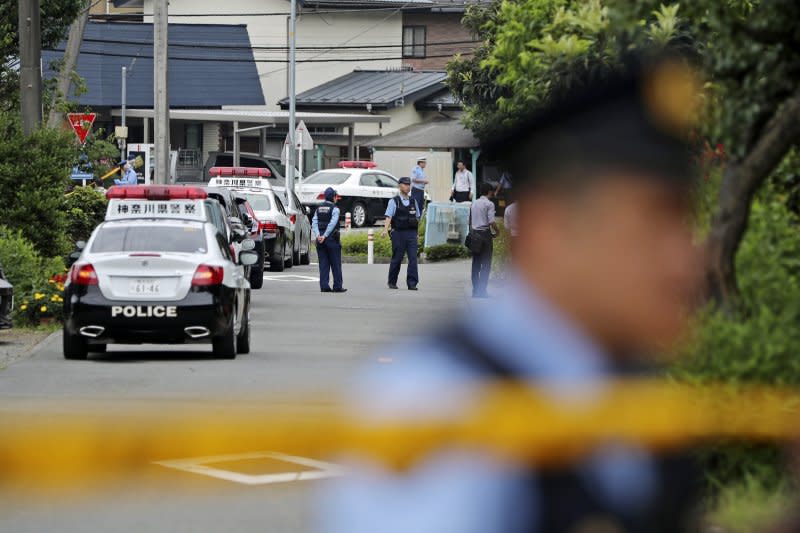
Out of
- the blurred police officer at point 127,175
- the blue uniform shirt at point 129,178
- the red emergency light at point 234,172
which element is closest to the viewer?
the red emergency light at point 234,172

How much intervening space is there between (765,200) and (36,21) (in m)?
15.9

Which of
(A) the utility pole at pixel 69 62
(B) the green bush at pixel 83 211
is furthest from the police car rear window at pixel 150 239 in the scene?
(A) the utility pole at pixel 69 62

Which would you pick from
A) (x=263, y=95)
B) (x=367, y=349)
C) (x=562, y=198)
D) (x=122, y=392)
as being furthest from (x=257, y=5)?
(x=562, y=198)

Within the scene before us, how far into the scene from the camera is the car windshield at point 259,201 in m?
31.0

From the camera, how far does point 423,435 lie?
230cm

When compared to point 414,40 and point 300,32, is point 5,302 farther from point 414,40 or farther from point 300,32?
point 414,40

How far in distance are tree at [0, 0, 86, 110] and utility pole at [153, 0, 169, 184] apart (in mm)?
2664

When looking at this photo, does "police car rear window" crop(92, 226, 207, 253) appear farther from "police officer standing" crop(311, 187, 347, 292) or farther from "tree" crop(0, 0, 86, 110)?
"tree" crop(0, 0, 86, 110)

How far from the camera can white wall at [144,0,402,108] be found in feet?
236

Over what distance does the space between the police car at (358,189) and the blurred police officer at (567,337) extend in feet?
152

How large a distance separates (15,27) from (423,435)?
26.6 meters

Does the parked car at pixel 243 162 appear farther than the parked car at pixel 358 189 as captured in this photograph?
Yes

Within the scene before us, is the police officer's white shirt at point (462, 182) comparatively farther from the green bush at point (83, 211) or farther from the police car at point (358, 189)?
the green bush at point (83, 211)

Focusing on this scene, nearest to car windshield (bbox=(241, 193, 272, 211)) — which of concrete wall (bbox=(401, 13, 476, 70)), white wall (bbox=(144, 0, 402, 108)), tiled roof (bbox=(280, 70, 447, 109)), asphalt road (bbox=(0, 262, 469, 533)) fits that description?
asphalt road (bbox=(0, 262, 469, 533))
